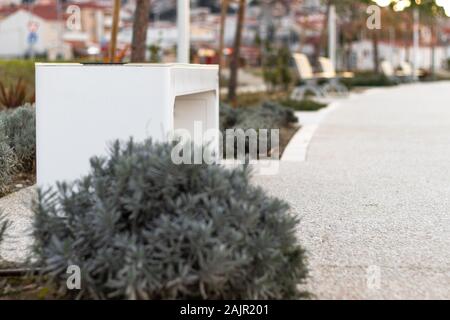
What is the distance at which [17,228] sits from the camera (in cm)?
572

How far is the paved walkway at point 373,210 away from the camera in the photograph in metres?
4.50

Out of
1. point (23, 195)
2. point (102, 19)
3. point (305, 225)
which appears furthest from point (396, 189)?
point (102, 19)

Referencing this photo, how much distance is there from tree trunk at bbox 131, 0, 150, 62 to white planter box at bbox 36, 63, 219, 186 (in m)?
8.18

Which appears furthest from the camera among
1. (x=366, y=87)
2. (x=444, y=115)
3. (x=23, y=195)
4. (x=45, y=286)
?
(x=366, y=87)

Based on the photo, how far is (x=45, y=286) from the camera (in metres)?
4.17

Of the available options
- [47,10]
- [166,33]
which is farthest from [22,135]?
[47,10]

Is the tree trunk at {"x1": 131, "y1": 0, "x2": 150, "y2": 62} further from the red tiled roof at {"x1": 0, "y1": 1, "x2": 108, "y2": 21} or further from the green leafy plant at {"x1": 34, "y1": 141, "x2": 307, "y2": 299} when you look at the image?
the red tiled roof at {"x1": 0, "y1": 1, "x2": 108, "y2": 21}

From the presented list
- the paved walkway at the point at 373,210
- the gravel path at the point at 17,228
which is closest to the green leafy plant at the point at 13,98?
the paved walkway at the point at 373,210

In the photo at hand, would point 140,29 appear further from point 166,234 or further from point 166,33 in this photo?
point 166,33

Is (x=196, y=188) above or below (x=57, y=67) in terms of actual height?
below

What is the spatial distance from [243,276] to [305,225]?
7.36 ft

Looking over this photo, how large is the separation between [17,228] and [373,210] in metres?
2.48

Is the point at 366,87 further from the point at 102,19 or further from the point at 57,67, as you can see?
the point at 102,19

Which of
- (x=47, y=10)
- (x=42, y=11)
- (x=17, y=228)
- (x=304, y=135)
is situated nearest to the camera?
(x=17, y=228)
